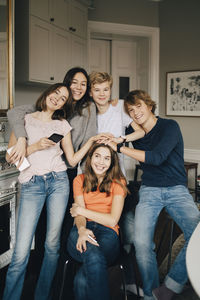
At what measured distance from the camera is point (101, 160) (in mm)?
1952

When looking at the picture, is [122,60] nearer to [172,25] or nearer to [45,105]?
[172,25]

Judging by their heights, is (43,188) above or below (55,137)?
below

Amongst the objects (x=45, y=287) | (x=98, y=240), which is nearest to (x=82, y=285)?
(x=98, y=240)

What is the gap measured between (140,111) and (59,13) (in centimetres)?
206

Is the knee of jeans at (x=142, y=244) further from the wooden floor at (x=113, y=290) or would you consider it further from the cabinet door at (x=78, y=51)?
the cabinet door at (x=78, y=51)

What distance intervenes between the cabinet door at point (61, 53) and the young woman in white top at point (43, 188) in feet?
5.71

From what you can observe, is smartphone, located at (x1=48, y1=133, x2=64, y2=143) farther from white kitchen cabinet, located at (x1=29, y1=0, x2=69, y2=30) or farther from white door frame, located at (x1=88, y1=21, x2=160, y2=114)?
white door frame, located at (x1=88, y1=21, x2=160, y2=114)

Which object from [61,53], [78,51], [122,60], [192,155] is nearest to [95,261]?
[61,53]

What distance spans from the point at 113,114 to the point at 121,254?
973 millimetres

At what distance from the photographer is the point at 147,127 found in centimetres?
218

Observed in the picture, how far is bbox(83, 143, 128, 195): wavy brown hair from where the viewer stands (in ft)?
6.36

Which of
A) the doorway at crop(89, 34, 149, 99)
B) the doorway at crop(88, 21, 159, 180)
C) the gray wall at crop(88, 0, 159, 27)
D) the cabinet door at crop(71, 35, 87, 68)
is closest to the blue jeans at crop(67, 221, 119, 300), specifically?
the cabinet door at crop(71, 35, 87, 68)

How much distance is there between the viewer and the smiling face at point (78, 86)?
2.07 meters

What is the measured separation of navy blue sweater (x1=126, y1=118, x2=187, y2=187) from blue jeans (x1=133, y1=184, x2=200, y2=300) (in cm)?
6
